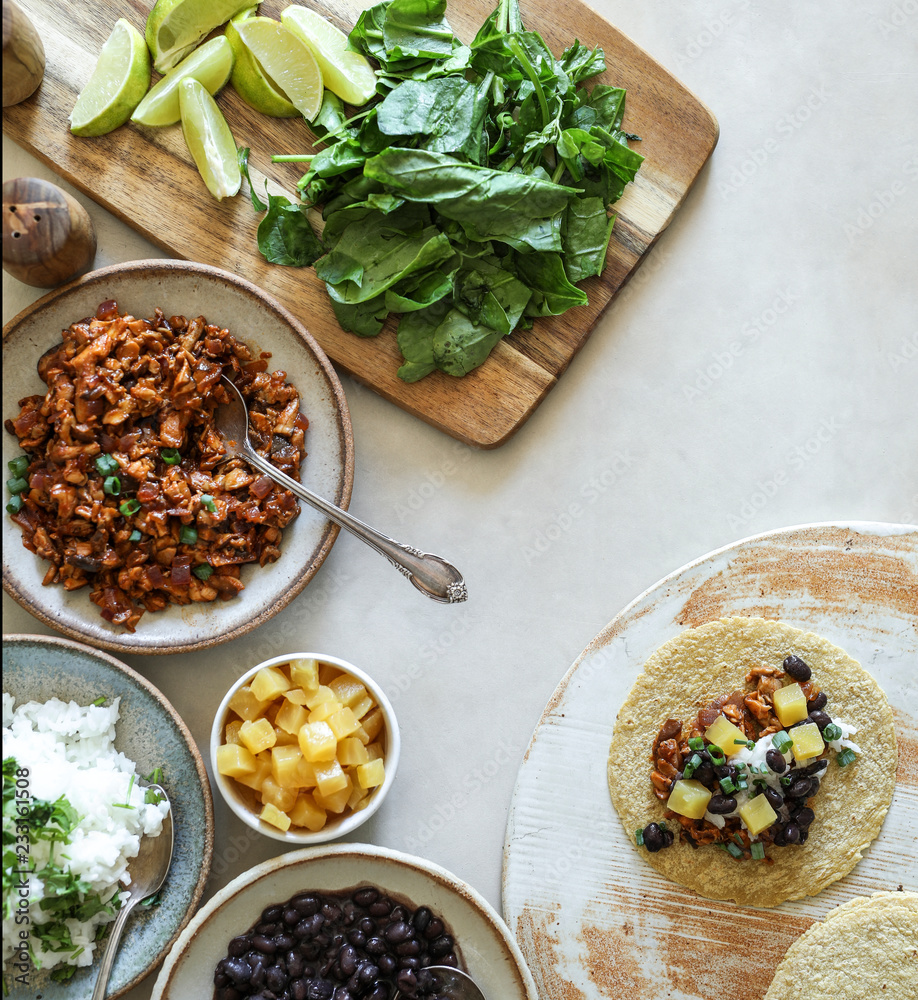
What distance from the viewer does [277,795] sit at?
284cm

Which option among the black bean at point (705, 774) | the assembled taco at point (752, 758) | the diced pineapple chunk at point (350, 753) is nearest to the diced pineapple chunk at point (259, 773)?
the diced pineapple chunk at point (350, 753)

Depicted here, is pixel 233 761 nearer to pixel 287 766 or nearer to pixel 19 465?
pixel 287 766

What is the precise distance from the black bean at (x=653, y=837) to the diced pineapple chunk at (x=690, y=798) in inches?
4.2

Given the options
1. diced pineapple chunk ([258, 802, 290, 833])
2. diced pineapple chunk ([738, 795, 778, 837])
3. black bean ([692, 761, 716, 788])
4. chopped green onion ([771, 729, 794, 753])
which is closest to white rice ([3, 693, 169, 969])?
diced pineapple chunk ([258, 802, 290, 833])

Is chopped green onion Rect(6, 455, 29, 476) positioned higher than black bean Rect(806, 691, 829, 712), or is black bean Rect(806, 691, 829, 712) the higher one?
black bean Rect(806, 691, 829, 712)

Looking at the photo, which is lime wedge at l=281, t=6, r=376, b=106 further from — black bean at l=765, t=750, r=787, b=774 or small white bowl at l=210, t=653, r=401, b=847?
black bean at l=765, t=750, r=787, b=774

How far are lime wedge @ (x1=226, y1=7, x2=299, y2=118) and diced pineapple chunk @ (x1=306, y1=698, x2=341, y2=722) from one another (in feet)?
7.20

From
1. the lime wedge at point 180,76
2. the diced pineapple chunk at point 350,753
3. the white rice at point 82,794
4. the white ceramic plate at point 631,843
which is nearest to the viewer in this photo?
the white rice at point 82,794

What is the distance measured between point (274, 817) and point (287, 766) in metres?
0.18

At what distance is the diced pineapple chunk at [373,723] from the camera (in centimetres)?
295

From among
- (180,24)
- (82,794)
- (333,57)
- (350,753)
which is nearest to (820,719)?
(350,753)

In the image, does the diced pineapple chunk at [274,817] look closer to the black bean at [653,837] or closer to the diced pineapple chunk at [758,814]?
the black bean at [653,837]

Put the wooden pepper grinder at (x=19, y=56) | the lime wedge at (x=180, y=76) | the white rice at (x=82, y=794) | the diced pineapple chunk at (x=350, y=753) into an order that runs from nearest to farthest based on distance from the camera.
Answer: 1. the white rice at (x=82, y=794)
2. the wooden pepper grinder at (x=19, y=56)
3. the diced pineapple chunk at (x=350, y=753)
4. the lime wedge at (x=180, y=76)

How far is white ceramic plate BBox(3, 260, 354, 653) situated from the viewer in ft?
9.45
